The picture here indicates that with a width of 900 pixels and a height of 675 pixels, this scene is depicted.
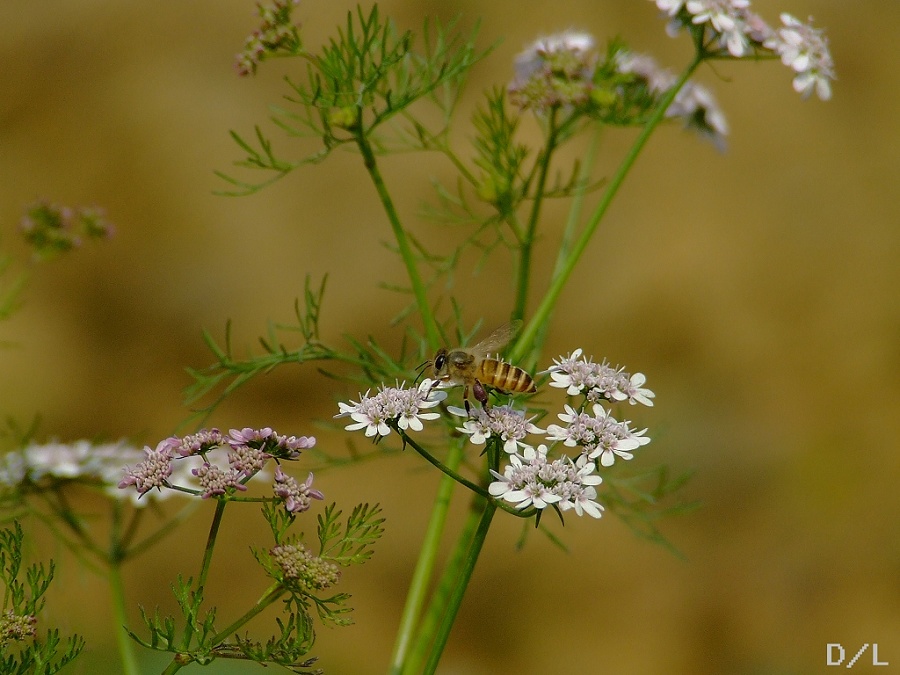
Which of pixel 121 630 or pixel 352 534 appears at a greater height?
pixel 352 534

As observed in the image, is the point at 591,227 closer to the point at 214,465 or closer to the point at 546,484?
the point at 546,484

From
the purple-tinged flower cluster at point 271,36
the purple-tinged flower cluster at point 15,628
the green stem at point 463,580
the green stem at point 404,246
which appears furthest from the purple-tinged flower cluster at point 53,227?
the green stem at point 463,580

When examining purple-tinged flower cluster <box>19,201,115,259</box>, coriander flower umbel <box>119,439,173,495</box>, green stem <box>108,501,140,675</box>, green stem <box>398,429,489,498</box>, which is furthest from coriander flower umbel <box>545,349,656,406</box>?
purple-tinged flower cluster <box>19,201,115,259</box>

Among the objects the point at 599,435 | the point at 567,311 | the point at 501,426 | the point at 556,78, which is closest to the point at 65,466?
the point at 501,426

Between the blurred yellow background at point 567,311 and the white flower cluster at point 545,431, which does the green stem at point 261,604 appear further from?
the blurred yellow background at point 567,311

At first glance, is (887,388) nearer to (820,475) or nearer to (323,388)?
(820,475)
